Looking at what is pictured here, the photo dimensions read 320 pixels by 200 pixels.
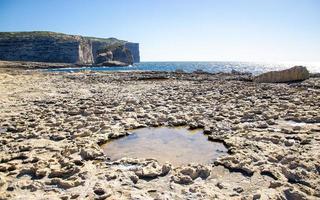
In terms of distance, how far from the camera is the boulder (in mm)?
34219

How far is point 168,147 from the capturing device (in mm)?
8938

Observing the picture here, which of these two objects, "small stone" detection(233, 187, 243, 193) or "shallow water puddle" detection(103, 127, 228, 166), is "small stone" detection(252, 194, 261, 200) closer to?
"small stone" detection(233, 187, 243, 193)

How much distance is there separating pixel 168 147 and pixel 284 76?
29.4 metres

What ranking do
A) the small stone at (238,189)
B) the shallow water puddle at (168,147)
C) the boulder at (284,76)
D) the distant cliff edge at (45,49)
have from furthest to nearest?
the distant cliff edge at (45,49)
the boulder at (284,76)
the shallow water puddle at (168,147)
the small stone at (238,189)

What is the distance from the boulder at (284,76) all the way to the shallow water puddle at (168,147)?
2673cm

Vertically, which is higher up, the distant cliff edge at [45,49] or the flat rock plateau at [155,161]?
the distant cliff edge at [45,49]

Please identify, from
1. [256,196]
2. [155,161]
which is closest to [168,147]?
[155,161]

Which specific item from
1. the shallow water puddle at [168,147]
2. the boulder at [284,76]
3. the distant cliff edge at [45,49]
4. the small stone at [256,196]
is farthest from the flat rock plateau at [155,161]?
the distant cliff edge at [45,49]

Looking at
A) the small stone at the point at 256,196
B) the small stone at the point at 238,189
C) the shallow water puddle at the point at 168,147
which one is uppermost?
the small stone at the point at 256,196

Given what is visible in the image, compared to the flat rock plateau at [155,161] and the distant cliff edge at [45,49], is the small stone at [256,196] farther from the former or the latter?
the distant cliff edge at [45,49]

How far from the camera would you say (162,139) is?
9789mm

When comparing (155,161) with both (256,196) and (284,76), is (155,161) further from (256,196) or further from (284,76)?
(284,76)

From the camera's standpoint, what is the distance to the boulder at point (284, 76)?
34219mm

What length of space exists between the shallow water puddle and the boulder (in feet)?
87.7
